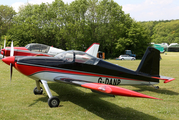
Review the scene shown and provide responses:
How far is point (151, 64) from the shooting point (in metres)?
7.57

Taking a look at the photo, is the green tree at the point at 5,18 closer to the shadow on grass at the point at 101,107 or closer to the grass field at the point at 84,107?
the grass field at the point at 84,107

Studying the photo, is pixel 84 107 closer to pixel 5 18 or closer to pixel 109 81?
pixel 109 81

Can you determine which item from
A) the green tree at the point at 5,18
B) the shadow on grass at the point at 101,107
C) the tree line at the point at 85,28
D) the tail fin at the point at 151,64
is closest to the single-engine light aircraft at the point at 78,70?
the tail fin at the point at 151,64

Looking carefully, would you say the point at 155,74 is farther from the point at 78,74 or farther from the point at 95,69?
the point at 78,74

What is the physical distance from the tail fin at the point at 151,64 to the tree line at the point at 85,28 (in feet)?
124

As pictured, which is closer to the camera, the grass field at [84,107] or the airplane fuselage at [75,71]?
the grass field at [84,107]

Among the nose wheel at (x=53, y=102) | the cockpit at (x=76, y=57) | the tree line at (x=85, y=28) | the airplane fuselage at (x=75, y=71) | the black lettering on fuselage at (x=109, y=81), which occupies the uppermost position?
the tree line at (x=85, y=28)

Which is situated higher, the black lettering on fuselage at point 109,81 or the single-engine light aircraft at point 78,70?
the single-engine light aircraft at point 78,70

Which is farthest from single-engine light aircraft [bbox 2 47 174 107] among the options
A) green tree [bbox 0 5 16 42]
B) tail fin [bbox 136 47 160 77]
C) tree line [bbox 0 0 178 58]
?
green tree [bbox 0 5 16 42]

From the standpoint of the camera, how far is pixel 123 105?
6.14 metres

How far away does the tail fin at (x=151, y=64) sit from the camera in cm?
757

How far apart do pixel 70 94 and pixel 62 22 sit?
42.2 m

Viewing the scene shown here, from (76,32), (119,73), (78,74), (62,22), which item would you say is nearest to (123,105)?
(119,73)

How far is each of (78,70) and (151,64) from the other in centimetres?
358
